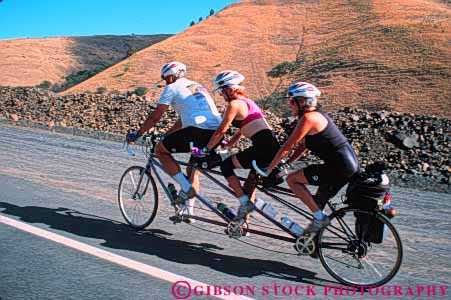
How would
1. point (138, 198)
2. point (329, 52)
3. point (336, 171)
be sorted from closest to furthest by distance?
point (336, 171) → point (138, 198) → point (329, 52)

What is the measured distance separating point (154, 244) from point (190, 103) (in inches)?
64.0

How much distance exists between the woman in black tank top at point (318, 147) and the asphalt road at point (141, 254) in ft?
2.34

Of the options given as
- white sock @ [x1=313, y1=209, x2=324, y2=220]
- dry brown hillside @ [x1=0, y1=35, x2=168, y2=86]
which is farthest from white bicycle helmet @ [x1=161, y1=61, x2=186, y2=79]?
dry brown hillside @ [x1=0, y1=35, x2=168, y2=86]

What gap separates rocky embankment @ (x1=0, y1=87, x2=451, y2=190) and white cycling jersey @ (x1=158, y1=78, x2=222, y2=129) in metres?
7.97

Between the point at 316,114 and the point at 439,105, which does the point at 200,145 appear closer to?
the point at 316,114

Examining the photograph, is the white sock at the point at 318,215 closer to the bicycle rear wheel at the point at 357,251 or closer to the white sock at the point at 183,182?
the bicycle rear wheel at the point at 357,251

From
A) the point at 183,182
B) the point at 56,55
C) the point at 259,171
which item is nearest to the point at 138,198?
the point at 183,182

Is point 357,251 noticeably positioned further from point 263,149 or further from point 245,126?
point 245,126

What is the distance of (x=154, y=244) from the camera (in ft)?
19.2

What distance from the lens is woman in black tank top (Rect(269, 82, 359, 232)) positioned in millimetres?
4863

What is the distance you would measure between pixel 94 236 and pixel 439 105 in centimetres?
3627

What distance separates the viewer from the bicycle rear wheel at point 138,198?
643cm

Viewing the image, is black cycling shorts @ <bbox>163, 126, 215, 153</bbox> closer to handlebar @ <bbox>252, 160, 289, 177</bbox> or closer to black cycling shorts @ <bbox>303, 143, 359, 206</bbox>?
handlebar @ <bbox>252, 160, 289, 177</bbox>

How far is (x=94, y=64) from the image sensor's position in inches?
4198
